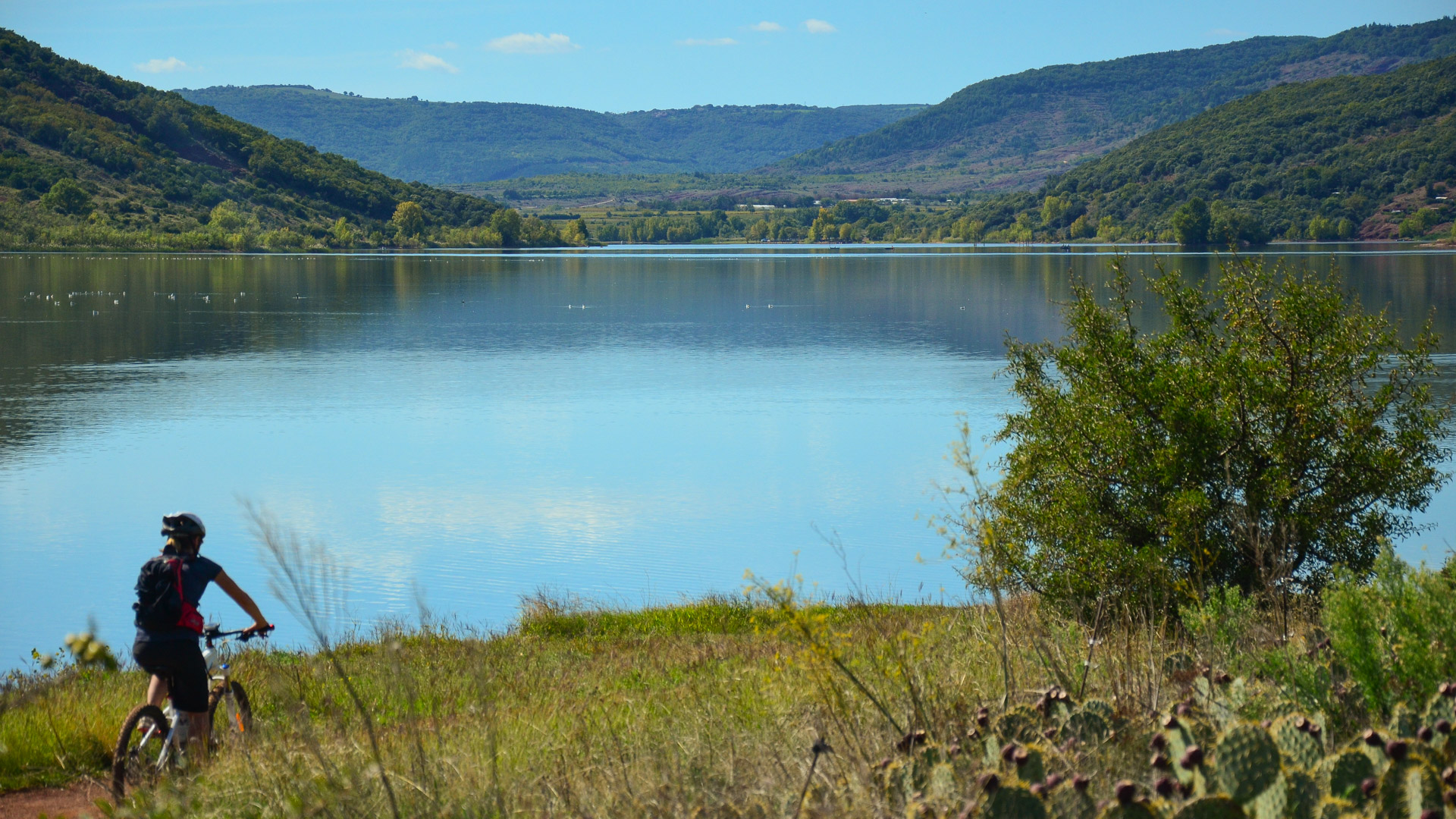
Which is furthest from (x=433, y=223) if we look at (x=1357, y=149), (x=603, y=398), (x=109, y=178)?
(x=603, y=398)

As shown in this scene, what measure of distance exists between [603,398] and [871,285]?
165ft

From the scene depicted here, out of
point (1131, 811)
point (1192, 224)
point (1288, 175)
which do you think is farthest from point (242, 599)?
point (1288, 175)

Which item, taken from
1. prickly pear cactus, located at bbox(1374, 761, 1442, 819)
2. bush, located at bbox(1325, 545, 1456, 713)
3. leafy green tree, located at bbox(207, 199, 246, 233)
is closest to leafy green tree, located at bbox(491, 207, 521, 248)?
leafy green tree, located at bbox(207, 199, 246, 233)

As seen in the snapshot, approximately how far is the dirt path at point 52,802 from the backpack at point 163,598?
39.4 inches

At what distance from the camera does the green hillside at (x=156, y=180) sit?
13438 cm

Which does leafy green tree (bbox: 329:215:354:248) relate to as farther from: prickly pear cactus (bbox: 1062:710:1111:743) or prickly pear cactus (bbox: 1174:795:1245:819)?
prickly pear cactus (bbox: 1174:795:1245:819)

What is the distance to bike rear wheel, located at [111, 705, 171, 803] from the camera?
6.98 meters

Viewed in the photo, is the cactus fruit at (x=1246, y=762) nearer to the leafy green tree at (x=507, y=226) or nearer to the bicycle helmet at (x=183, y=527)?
the bicycle helmet at (x=183, y=527)

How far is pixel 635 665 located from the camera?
10.8 m

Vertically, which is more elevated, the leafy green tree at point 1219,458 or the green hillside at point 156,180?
the green hillside at point 156,180

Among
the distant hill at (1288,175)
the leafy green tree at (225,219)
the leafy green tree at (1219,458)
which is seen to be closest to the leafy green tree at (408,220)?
the leafy green tree at (225,219)

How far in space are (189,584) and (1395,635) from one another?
6.40 metres

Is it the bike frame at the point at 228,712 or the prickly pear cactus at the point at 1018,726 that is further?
the bike frame at the point at 228,712

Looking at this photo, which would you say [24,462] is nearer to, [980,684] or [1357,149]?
[980,684]
